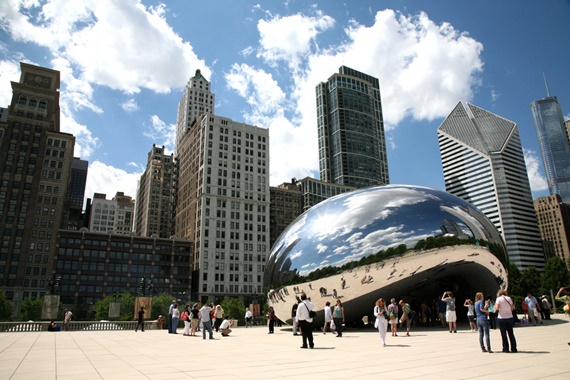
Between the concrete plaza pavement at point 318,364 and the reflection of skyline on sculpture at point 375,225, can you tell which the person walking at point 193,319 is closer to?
the reflection of skyline on sculpture at point 375,225

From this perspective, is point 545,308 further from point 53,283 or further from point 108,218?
point 108,218

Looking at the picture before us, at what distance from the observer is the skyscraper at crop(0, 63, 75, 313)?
88562mm

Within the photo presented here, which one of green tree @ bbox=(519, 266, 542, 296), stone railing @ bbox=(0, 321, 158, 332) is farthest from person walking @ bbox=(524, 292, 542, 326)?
green tree @ bbox=(519, 266, 542, 296)

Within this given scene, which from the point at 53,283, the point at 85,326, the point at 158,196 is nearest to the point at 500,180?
the point at 158,196

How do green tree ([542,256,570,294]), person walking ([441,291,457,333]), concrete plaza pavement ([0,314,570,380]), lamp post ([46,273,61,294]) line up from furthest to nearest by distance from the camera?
green tree ([542,256,570,294])
lamp post ([46,273,61,294])
person walking ([441,291,457,333])
concrete plaza pavement ([0,314,570,380])

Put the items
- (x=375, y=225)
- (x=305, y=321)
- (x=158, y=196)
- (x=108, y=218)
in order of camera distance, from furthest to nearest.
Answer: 1. (x=108, y=218)
2. (x=158, y=196)
3. (x=375, y=225)
4. (x=305, y=321)

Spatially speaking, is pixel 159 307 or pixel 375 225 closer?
pixel 375 225

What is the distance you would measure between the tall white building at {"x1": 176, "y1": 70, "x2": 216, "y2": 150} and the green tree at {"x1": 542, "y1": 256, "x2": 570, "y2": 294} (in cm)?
12761

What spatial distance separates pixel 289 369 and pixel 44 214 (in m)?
104

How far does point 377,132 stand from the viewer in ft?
643

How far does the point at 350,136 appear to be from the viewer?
186 metres

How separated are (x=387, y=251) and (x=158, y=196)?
14156cm

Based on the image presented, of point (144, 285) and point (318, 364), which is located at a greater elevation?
point (144, 285)

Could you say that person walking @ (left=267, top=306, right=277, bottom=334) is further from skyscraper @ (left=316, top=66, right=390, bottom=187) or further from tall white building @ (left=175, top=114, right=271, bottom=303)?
skyscraper @ (left=316, top=66, right=390, bottom=187)
